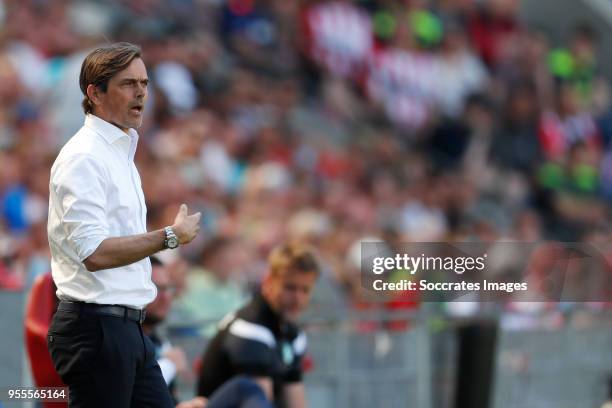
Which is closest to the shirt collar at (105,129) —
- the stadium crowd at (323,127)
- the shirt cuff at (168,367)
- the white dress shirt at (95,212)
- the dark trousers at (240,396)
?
Result: the white dress shirt at (95,212)

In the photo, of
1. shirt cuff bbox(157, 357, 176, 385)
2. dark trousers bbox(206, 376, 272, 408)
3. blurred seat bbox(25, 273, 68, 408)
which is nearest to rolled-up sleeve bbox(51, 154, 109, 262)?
blurred seat bbox(25, 273, 68, 408)

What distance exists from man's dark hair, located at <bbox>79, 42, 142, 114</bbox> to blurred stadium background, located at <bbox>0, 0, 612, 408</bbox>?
6.93 ft

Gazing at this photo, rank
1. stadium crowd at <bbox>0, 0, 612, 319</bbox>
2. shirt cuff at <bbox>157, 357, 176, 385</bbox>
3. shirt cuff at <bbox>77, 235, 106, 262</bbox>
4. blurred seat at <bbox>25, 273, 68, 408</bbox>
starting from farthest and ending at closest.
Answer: stadium crowd at <bbox>0, 0, 612, 319</bbox>, shirt cuff at <bbox>157, 357, 176, 385</bbox>, blurred seat at <bbox>25, 273, 68, 408</bbox>, shirt cuff at <bbox>77, 235, 106, 262</bbox>

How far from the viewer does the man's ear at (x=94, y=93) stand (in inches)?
166

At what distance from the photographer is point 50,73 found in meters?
10.1

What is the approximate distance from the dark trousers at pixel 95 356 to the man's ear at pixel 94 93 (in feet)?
2.18

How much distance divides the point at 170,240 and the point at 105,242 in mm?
190

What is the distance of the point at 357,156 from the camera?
14.0 m

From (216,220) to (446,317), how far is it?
2.11 metres

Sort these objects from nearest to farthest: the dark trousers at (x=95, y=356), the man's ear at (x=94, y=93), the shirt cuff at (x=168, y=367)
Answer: the dark trousers at (x=95, y=356)
the man's ear at (x=94, y=93)
the shirt cuff at (x=168, y=367)

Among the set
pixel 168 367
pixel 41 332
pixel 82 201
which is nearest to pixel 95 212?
pixel 82 201

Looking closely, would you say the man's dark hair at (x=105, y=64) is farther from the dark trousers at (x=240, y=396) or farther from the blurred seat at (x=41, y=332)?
the dark trousers at (x=240, y=396)

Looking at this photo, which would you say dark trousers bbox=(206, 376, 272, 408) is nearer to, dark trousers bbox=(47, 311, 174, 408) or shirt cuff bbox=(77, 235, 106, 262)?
dark trousers bbox=(47, 311, 174, 408)

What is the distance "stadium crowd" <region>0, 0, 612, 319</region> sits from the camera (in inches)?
362
